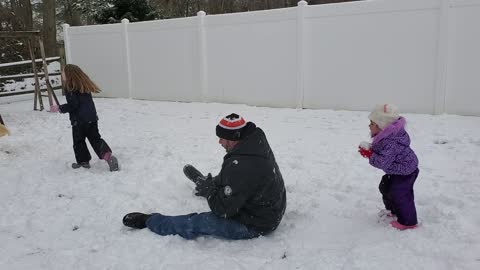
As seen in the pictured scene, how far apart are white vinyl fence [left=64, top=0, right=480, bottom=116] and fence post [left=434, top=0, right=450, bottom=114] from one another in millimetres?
18

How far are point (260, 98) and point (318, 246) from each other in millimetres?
7696

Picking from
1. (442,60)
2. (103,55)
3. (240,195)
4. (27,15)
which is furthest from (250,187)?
(27,15)

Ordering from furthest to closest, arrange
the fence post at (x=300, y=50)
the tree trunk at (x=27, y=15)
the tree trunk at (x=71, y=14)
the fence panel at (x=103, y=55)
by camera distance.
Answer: the tree trunk at (x=71, y=14) → the tree trunk at (x=27, y=15) → the fence panel at (x=103, y=55) → the fence post at (x=300, y=50)

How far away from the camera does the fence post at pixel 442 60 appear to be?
853cm

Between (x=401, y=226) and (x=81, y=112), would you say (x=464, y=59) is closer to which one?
(x=401, y=226)

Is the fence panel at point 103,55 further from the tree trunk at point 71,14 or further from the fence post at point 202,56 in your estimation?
the tree trunk at point 71,14

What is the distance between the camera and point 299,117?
9562 millimetres

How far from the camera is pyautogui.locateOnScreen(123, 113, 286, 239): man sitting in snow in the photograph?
363cm

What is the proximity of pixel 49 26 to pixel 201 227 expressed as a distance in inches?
727

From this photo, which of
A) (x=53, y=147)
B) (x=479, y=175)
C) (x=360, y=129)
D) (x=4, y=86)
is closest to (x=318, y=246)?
(x=479, y=175)

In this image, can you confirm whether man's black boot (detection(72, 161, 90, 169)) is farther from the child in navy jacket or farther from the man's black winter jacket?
the man's black winter jacket

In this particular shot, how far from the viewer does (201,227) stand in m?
3.78

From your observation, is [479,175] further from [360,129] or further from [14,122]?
[14,122]

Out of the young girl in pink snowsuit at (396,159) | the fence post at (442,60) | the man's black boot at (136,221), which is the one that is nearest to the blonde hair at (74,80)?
the man's black boot at (136,221)
